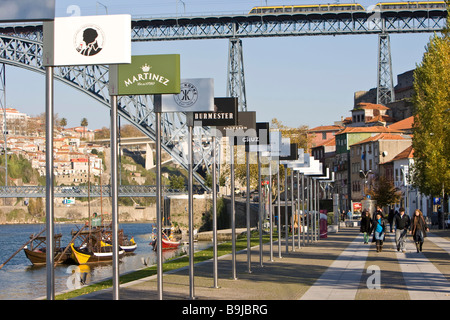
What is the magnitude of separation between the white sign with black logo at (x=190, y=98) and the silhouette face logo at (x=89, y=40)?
3.89 meters

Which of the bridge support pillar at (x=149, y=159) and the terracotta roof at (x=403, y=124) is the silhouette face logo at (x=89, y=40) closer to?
the terracotta roof at (x=403, y=124)

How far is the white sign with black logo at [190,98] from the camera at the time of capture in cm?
1603

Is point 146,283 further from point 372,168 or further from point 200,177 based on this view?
point 372,168

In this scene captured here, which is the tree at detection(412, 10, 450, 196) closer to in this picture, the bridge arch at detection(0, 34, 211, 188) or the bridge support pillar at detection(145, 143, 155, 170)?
the bridge arch at detection(0, 34, 211, 188)

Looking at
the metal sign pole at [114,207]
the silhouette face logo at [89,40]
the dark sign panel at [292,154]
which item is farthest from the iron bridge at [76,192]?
the silhouette face logo at [89,40]


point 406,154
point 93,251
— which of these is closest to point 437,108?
point 93,251

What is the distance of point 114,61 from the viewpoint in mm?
12031

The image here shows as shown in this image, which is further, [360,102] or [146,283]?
[360,102]

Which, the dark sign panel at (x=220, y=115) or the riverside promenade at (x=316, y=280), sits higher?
the dark sign panel at (x=220, y=115)

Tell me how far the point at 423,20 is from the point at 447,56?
57090mm

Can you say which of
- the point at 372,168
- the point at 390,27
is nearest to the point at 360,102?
the point at 372,168

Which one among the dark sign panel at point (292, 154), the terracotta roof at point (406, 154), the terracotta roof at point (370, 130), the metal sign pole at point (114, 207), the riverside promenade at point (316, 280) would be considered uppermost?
the terracotta roof at point (370, 130)

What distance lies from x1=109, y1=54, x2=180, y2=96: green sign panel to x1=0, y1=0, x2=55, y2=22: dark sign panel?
277 centimetres

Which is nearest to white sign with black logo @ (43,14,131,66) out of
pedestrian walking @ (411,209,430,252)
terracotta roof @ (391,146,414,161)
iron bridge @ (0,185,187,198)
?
pedestrian walking @ (411,209,430,252)
